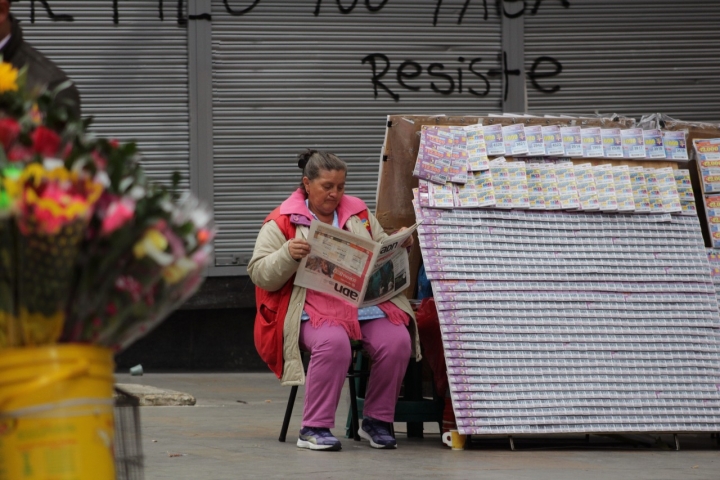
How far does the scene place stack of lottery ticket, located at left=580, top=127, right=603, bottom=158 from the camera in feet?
20.4

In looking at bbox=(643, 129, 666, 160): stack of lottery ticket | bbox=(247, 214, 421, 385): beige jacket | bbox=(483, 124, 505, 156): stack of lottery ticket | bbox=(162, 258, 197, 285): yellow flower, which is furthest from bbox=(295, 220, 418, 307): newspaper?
bbox=(162, 258, 197, 285): yellow flower

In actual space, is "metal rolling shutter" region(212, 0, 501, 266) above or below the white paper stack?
above

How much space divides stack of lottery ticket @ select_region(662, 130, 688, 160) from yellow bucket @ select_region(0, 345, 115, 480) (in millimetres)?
4755

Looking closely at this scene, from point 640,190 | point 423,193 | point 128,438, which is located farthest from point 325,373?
point 128,438

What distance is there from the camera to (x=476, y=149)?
19.7 ft

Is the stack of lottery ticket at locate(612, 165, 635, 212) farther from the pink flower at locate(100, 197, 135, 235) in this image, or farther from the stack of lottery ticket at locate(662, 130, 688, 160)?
the pink flower at locate(100, 197, 135, 235)

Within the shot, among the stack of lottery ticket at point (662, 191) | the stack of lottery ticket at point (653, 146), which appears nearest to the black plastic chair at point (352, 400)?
the stack of lottery ticket at point (662, 191)

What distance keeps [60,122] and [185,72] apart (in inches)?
293

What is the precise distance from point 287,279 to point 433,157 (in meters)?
1.04

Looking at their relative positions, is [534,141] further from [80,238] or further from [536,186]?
[80,238]

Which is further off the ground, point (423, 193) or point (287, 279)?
point (423, 193)

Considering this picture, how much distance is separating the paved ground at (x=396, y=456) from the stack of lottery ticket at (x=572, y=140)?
1633 millimetres

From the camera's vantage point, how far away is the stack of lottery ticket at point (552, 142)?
6141 millimetres

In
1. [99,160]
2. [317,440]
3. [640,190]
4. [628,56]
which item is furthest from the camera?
[628,56]
